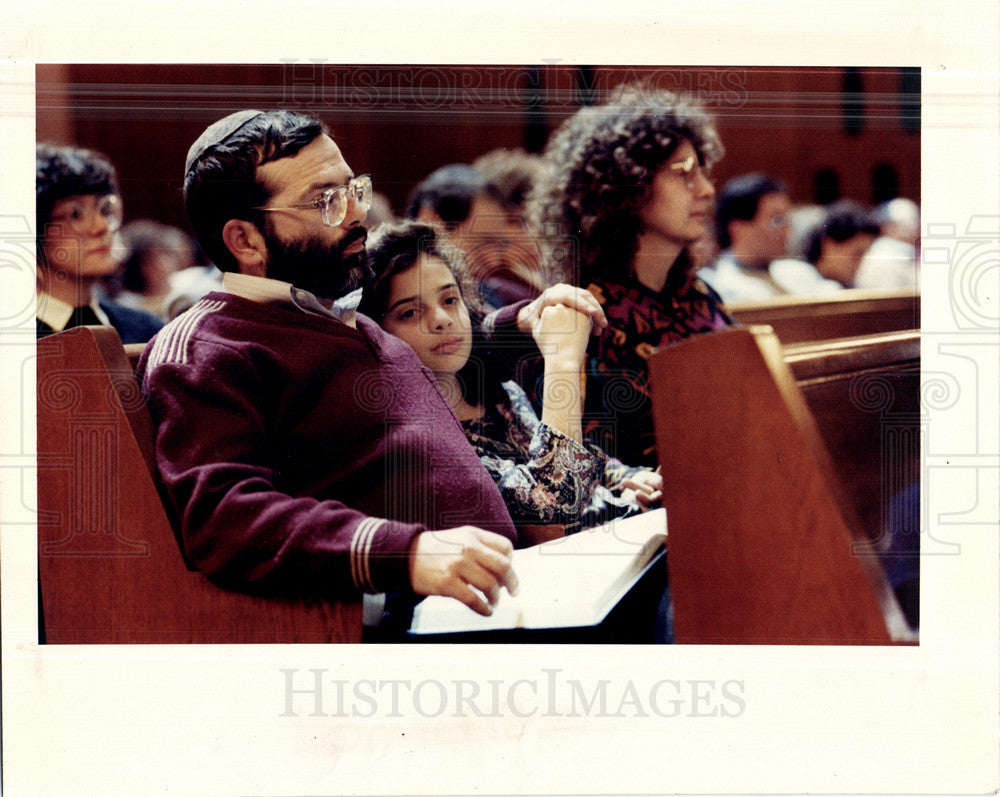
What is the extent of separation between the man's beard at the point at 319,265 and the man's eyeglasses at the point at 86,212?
40 centimetres

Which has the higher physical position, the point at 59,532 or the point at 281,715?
the point at 59,532

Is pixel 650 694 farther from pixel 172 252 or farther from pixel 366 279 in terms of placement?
pixel 172 252

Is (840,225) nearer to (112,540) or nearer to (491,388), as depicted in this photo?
(491,388)

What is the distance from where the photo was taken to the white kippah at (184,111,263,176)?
2.37 meters

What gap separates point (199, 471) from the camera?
227 centimetres

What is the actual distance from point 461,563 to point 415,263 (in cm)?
75

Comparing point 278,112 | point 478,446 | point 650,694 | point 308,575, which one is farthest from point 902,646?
point 278,112

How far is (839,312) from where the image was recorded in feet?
8.13

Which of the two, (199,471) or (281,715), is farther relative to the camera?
(281,715)

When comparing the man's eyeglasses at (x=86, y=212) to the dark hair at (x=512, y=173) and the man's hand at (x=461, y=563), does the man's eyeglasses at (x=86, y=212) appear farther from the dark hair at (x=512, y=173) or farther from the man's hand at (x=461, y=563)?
the man's hand at (x=461, y=563)

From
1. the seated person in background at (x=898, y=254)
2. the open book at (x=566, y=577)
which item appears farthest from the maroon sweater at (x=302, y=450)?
the seated person in background at (x=898, y=254)

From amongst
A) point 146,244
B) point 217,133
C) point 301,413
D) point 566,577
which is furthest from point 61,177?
point 566,577

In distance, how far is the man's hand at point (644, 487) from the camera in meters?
2.41

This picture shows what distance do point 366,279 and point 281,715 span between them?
1.12m
